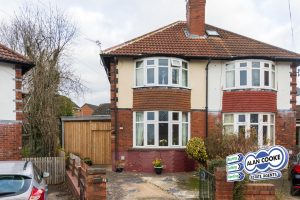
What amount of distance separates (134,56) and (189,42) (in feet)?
10.8

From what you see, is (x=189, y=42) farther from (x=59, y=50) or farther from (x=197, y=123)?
(x=59, y=50)

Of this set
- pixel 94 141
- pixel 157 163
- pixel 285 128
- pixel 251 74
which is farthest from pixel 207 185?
pixel 94 141

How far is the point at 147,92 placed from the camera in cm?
1584

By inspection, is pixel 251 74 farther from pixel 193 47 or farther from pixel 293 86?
pixel 193 47

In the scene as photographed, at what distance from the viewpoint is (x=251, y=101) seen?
16344 millimetres

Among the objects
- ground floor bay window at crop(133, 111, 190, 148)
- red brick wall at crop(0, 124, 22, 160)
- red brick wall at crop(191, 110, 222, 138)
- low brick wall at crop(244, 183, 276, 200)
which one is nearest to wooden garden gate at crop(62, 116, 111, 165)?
ground floor bay window at crop(133, 111, 190, 148)

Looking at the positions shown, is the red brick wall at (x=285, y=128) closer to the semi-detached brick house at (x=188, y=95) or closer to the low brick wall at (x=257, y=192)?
the semi-detached brick house at (x=188, y=95)

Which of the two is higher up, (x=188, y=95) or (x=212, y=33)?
(x=212, y=33)

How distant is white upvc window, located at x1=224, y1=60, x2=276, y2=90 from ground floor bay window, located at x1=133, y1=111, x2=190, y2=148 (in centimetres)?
323

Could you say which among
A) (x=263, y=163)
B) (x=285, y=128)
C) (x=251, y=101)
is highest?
(x=251, y=101)

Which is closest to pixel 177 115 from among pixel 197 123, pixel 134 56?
pixel 197 123

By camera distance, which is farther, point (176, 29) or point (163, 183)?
point (176, 29)

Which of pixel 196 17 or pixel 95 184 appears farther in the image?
pixel 196 17

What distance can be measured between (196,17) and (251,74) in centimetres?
455
